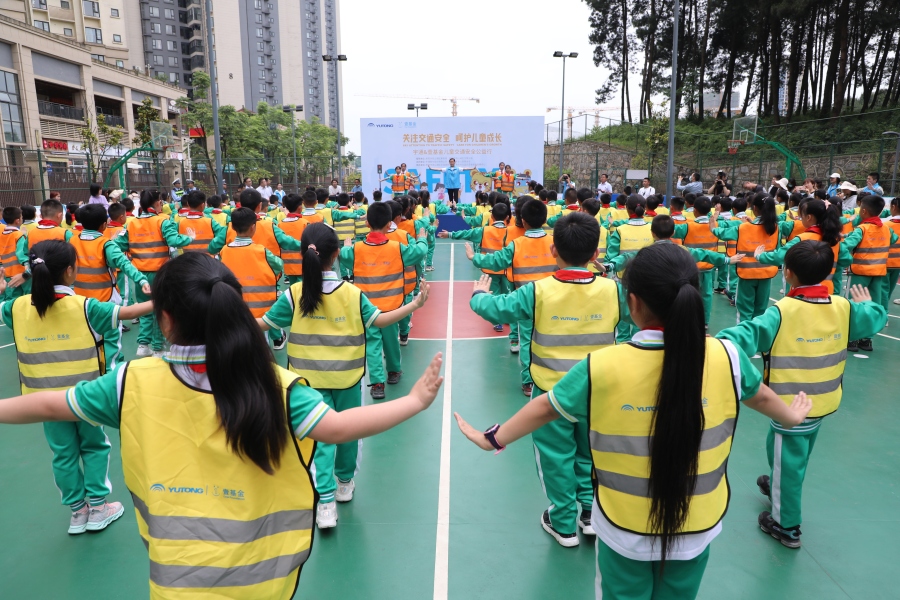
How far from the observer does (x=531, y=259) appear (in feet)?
18.2

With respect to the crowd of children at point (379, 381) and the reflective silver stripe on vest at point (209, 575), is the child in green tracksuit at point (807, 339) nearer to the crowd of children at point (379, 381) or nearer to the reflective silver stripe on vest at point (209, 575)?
the crowd of children at point (379, 381)

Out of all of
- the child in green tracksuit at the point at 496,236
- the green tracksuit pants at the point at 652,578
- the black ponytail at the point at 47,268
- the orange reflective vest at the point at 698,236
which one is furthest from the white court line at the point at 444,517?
the orange reflective vest at the point at 698,236

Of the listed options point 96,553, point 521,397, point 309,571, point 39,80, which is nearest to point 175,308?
point 309,571

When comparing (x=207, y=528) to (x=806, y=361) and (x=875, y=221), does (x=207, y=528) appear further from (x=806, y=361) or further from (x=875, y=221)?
(x=875, y=221)

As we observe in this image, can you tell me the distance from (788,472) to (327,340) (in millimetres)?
2590

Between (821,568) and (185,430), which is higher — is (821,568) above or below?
below

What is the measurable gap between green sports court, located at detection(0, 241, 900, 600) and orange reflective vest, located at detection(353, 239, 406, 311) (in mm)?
1099

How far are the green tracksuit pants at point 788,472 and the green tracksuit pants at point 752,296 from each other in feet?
13.7

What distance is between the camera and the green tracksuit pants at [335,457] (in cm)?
340

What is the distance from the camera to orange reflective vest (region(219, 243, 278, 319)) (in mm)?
5266

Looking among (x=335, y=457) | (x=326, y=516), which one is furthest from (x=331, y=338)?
(x=326, y=516)

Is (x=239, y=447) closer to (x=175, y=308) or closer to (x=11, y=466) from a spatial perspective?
(x=175, y=308)

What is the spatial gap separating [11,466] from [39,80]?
35.7m

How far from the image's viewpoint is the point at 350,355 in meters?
3.49
